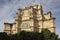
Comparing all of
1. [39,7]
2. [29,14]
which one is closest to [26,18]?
[29,14]

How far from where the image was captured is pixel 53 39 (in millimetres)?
30578

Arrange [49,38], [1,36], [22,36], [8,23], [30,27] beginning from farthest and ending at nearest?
1. [8,23]
2. [30,27]
3. [49,38]
4. [22,36]
5. [1,36]

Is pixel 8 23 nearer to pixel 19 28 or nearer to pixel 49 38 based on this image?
pixel 19 28

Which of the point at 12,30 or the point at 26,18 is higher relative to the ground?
the point at 26,18

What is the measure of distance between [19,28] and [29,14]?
354 centimetres

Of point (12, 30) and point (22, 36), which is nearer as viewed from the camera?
point (22, 36)

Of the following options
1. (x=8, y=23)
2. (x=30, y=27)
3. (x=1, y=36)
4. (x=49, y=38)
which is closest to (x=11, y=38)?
(x=1, y=36)

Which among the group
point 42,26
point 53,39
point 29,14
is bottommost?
point 53,39

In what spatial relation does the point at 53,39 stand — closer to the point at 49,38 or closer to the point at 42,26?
the point at 49,38

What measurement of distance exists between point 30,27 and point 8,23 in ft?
17.7

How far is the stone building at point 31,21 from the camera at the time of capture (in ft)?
125

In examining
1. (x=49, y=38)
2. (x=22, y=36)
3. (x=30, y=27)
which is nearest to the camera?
(x=22, y=36)

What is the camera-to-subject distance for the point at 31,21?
38.4 m

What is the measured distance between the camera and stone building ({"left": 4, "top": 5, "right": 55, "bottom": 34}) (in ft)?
125
